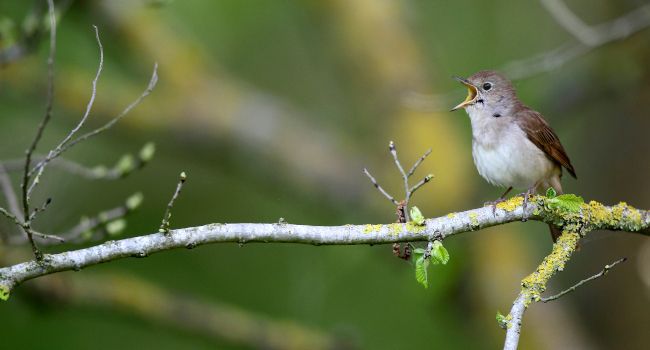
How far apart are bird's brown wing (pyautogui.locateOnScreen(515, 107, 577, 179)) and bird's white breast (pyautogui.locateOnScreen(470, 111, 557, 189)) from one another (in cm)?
3

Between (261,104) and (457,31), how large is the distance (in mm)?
3915

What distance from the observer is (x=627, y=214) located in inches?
164

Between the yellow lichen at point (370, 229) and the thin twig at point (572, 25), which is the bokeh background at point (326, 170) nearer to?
the thin twig at point (572, 25)

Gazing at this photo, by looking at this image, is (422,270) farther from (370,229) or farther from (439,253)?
(370,229)

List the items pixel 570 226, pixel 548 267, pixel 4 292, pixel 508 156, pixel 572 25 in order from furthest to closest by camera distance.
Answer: pixel 572 25 → pixel 508 156 → pixel 570 226 → pixel 548 267 → pixel 4 292

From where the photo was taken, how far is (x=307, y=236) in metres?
3.50

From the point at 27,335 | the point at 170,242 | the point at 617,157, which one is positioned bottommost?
the point at 170,242

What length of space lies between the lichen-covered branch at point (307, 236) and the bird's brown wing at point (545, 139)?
121cm

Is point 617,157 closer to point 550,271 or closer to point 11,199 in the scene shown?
point 550,271

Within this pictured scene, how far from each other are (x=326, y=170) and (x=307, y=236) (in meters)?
5.58

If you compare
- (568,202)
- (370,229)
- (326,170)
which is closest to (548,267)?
(568,202)

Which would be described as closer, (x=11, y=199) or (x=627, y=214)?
(x=627, y=214)

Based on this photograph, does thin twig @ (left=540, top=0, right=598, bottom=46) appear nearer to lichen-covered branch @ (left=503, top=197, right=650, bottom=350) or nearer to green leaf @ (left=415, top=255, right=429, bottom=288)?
lichen-covered branch @ (left=503, top=197, right=650, bottom=350)

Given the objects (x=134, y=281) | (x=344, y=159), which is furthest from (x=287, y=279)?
(x=134, y=281)
